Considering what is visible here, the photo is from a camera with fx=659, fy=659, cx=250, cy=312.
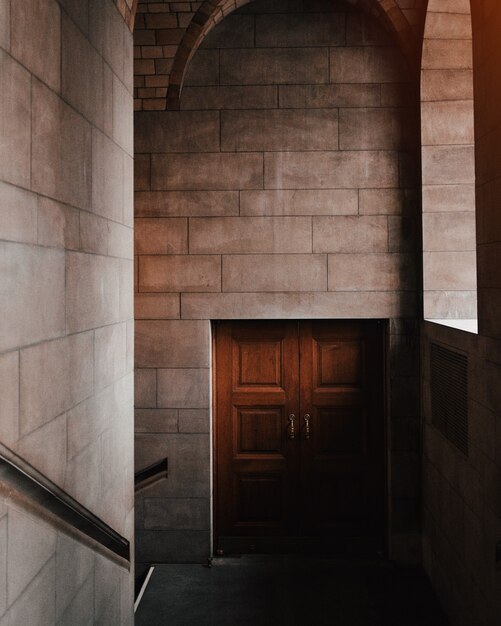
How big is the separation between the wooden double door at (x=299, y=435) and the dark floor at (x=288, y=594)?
0.91 feet

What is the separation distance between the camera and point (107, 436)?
128 inches

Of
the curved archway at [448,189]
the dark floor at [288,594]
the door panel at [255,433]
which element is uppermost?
the curved archway at [448,189]

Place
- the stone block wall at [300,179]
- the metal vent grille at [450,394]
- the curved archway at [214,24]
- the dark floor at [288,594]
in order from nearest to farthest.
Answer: the metal vent grille at [450,394], the dark floor at [288,594], the curved archway at [214,24], the stone block wall at [300,179]

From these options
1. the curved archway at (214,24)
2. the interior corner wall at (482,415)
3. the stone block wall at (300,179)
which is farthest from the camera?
the stone block wall at (300,179)

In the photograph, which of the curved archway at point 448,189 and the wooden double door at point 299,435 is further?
the wooden double door at point 299,435

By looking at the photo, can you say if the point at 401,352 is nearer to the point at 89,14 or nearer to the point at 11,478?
the point at 89,14

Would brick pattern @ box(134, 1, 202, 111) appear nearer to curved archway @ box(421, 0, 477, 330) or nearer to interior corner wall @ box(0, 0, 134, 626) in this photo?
interior corner wall @ box(0, 0, 134, 626)

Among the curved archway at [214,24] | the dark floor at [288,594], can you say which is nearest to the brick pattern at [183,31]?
the curved archway at [214,24]

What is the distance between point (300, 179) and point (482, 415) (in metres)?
2.50

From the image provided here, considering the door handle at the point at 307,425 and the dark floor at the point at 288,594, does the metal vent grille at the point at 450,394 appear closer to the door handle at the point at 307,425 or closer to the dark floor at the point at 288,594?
the door handle at the point at 307,425

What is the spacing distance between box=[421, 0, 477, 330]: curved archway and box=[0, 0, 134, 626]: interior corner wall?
2563 mm

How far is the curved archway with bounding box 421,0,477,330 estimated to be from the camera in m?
5.18

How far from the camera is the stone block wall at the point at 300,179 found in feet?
17.6

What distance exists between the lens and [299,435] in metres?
5.66
